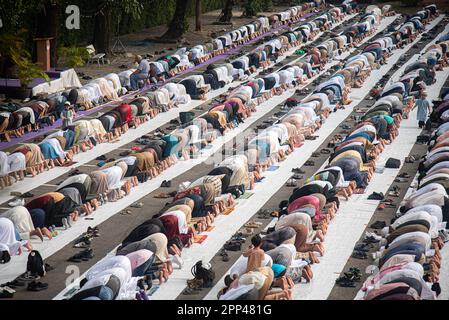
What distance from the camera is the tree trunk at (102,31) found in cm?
5515

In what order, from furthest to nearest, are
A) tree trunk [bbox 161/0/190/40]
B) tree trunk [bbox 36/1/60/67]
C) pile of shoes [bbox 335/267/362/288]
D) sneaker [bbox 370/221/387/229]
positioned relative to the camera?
tree trunk [bbox 161/0/190/40] → tree trunk [bbox 36/1/60/67] → sneaker [bbox 370/221/387/229] → pile of shoes [bbox 335/267/362/288]

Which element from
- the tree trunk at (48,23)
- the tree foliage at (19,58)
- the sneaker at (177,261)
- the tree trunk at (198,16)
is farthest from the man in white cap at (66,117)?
the tree trunk at (198,16)

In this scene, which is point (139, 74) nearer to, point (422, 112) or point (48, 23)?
point (48, 23)

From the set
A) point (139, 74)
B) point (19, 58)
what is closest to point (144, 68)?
point (139, 74)

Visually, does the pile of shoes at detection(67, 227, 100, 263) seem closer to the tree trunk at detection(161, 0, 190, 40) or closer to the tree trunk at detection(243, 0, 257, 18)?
the tree trunk at detection(161, 0, 190, 40)

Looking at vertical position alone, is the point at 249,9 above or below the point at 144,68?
below

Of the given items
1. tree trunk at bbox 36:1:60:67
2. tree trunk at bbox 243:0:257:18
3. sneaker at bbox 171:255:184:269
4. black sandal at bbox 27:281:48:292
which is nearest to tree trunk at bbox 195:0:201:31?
tree trunk at bbox 243:0:257:18

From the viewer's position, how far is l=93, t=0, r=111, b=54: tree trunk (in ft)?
181

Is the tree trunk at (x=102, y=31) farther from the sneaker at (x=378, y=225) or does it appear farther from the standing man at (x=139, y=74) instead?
the sneaker at (x=378, y=225)

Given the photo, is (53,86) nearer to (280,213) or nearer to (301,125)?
(301,125)

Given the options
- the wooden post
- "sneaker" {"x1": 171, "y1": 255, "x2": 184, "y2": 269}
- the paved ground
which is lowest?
the paved ground

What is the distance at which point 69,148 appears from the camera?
36656 millimetres

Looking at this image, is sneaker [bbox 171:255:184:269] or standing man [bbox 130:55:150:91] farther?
standing man [bbox 130:55:150:91]

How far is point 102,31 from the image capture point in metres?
55.6
